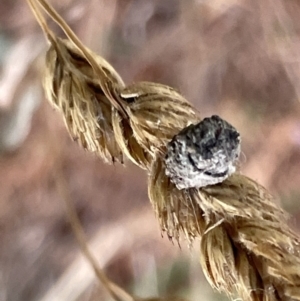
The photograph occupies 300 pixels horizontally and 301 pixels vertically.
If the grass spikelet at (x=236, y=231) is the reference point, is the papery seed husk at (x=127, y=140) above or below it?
above

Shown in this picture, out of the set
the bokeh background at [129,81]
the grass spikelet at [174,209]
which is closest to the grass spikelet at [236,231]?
the grass spikelet at [174,209]

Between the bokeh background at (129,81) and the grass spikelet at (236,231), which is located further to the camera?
the bokeh background at (129,81)

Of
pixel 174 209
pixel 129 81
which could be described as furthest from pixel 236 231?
pixel 129 81

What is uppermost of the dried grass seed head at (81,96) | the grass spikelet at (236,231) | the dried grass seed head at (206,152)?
the dried grass seed head at (81,96)

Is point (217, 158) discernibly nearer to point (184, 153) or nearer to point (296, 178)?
point (184, 153)

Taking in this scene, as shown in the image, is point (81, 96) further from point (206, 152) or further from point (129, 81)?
point (129, 81)

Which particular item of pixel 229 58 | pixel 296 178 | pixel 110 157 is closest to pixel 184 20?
pixel 229 58

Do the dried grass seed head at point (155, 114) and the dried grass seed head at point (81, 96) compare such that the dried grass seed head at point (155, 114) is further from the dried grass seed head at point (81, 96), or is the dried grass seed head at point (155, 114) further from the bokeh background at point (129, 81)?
the bokeh background at point (129, 81)
